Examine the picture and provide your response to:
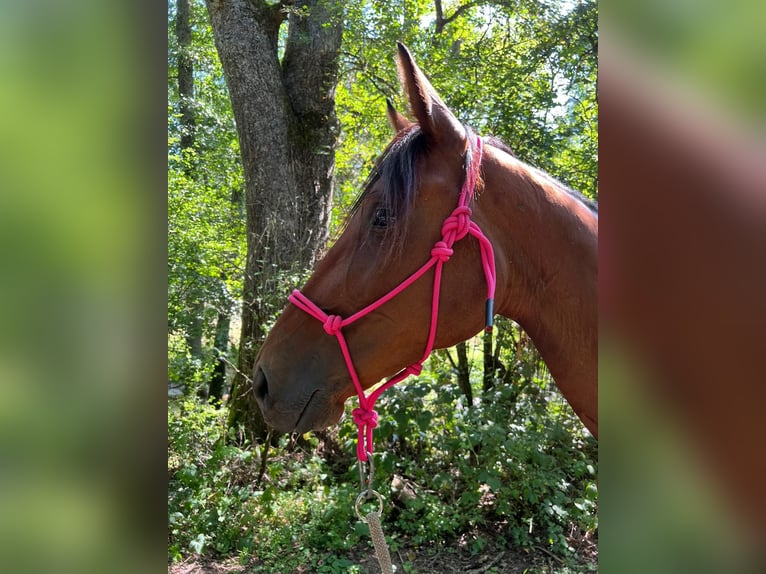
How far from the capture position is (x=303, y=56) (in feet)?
17.5

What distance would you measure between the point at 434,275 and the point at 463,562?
2.91 m

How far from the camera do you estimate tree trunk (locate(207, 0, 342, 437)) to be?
4.52 meters

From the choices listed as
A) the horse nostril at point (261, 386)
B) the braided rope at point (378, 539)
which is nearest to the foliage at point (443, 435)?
the horse nostril at point (261, 386)

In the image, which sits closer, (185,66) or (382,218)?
(382,218)

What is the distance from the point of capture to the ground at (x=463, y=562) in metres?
3.50

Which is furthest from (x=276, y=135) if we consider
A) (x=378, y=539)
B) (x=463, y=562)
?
(x=378, y=539)

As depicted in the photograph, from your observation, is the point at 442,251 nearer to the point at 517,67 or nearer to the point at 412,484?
the point at 412,484

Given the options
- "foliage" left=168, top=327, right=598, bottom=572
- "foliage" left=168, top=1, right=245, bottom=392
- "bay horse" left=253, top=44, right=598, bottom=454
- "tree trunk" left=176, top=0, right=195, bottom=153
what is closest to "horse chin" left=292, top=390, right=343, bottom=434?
"bay horse" left=253, top=44, right=598, bottom=454

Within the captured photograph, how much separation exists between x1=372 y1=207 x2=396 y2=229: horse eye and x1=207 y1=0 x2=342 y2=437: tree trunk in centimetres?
288

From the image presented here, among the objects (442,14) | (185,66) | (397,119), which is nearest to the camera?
(397,119)

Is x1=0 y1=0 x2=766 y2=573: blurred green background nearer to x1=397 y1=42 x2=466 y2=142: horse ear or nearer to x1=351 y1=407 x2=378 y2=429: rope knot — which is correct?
x1=397 y1=42 x2=466 y2=142: horse ear

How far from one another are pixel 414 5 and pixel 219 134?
4.05 m

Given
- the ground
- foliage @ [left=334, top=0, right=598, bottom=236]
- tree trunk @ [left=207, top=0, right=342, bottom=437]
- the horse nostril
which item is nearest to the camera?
the horse nostril

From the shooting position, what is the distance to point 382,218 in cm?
158
